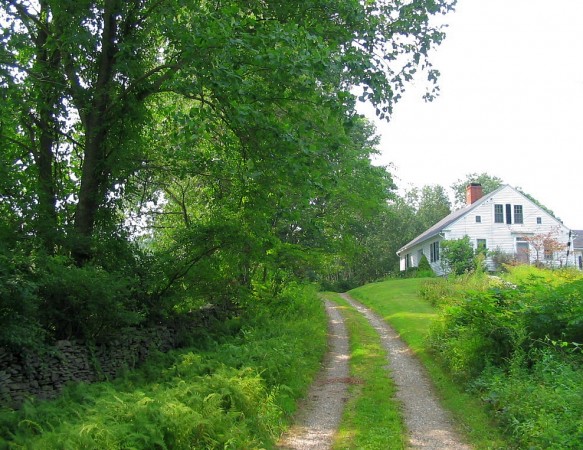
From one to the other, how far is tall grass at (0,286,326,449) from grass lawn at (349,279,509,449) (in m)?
Answer: 2.95

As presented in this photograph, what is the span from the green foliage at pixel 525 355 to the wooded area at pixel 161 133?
4505 mm

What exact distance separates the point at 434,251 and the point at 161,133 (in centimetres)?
3298

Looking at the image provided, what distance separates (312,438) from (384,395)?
3.06 meters

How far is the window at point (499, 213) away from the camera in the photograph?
1627 inches

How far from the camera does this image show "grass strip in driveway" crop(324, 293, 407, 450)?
326 inches

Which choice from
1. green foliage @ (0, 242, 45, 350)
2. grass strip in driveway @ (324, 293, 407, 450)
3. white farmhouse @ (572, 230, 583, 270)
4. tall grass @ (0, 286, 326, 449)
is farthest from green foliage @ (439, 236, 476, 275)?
green foliage @ (0, 242, 45, 350)

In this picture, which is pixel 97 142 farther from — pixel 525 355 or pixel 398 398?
pixel 525 355

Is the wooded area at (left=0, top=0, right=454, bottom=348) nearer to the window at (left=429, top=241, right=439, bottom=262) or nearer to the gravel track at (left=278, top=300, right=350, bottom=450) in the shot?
the gravel track at (left=278, top=300, right=350, bottom=450)

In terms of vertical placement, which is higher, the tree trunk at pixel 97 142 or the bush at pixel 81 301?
the tree trunk at pixel 97 142

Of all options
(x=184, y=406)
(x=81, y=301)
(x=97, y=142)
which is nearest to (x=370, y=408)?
(x=184, y=406)

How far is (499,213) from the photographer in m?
41.4

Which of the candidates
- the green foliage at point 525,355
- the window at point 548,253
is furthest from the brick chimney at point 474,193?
the green foliage at point 525,355

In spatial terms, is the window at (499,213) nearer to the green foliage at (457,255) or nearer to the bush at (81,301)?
the green foliage at (457,255)

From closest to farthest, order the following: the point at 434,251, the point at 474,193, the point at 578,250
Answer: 1. the point at 434,251
2. the point at 578,250
3. the point at 474,193
